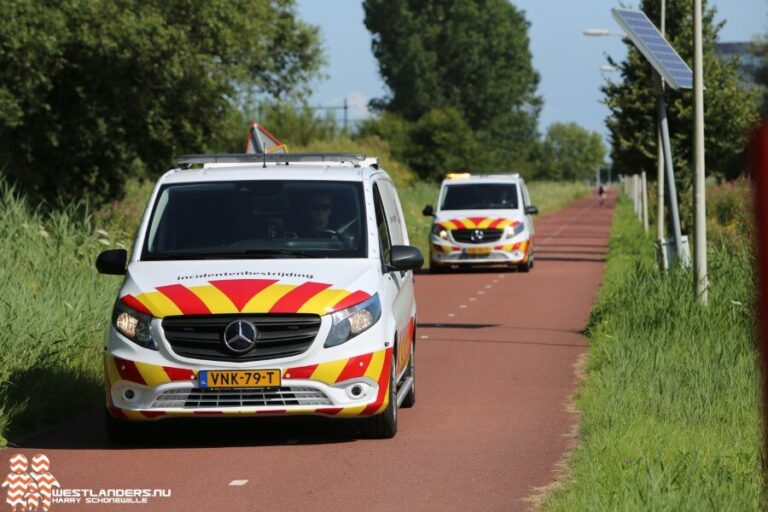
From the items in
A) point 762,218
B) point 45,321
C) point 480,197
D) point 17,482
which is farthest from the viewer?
point 480,197

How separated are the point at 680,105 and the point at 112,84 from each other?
12.7 metres

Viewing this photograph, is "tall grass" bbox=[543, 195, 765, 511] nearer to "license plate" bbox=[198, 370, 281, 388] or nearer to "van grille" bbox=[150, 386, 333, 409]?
"van grille" bbox=[150, 386, 333, 409]

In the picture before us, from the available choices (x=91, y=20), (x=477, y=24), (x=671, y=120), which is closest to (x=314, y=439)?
(x=91, y=20)

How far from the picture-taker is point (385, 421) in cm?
923

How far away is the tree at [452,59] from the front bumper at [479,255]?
207 ft

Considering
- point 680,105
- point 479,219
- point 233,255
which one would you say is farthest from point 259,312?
point 680,105

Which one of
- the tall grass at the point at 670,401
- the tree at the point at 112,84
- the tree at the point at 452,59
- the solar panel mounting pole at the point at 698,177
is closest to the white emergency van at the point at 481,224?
the tree at the point at 112,84

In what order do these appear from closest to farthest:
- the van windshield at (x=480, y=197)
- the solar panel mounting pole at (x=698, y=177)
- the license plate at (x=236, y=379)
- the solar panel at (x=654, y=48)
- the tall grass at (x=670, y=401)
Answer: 1. the tall grass at (x=670, y=401)
2. the license plate at (x=236, y=379)
3. the solar panel mounting pole at (x=698, y=177)
4. the solar panel at (x=654, y=48)
5. the van windshield at (x=480, y=197)

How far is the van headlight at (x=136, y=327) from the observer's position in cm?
878

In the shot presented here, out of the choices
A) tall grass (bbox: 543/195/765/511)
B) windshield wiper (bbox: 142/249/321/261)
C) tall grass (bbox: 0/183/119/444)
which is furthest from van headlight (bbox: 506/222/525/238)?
windshield wiper (bbox: 142/249/321/261)

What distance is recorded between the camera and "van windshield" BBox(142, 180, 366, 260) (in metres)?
9.73

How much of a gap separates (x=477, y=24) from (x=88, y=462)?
8878cm

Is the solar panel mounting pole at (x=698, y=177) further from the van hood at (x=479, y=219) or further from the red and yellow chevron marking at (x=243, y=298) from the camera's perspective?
the van hood at (x=479, y=219)

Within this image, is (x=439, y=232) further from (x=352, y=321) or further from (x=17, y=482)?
(x=17, y=482)
